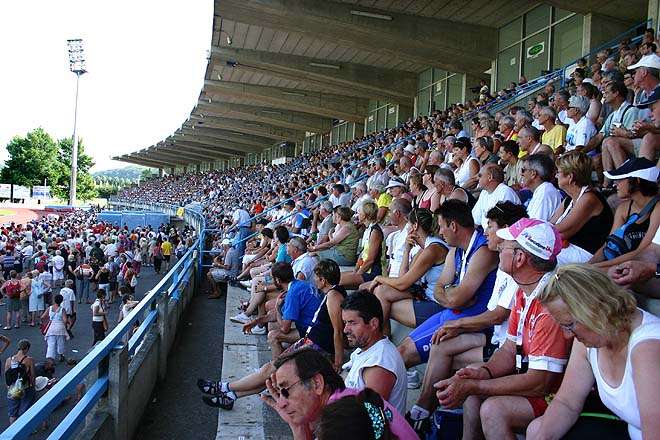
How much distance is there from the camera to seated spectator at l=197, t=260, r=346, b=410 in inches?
188

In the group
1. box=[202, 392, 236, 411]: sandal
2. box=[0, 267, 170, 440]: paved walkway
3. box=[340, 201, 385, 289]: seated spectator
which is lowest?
box=[0, 267, 170, 440]: paved walkway

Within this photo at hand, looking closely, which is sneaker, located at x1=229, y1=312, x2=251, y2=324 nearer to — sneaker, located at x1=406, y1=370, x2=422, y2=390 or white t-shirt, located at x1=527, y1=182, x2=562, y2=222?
sneaker, located at x1=406, y1=370, x2=422, y2=390

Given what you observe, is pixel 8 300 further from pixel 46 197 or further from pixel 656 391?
pixel 46 197

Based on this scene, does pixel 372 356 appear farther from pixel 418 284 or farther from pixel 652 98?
pixel 652 98

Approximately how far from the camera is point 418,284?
5039mm

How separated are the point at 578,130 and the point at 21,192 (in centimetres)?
8760

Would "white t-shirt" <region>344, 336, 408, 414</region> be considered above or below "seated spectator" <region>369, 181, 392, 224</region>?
below

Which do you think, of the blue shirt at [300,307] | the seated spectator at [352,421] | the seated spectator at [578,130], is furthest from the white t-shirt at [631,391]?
the seated spectator at [578,130]

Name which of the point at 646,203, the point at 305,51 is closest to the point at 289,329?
the point at 646,203

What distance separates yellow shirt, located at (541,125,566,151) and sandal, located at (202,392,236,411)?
530 cm

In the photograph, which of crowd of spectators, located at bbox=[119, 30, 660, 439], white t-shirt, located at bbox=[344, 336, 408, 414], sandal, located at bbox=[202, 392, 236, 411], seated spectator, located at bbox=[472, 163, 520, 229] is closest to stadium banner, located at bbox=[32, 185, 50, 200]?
crowd of spectators, located at bbox=[119, 30, 660, 439]

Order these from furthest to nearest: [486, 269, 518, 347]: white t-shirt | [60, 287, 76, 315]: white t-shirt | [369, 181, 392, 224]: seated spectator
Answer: [60, 287, 76, 315]: white t-shirt
[369, 181, 392, 224]: seated spectator
[486, 269, 518, 347]: white t-shirt

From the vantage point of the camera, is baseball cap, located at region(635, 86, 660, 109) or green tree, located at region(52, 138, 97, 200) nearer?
baseball cap, located at region(635, 86, 660, 109)

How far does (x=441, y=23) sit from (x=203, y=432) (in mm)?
17623
